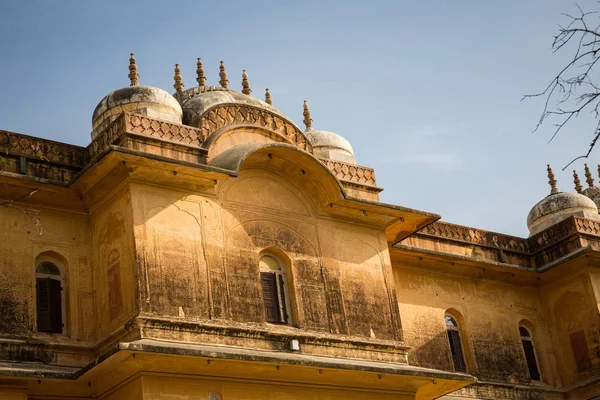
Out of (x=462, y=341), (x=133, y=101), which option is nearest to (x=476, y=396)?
(x=462, y=341)

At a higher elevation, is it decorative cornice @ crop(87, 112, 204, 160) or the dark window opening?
decorative cornice @ crop(87, 112, 204, 160)

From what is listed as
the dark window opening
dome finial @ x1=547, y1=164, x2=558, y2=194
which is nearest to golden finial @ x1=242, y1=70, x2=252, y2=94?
the dark window opening

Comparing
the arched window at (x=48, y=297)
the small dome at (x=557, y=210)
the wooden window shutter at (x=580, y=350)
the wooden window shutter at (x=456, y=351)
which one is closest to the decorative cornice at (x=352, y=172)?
the wooden window shutter at (x=456, y=351)

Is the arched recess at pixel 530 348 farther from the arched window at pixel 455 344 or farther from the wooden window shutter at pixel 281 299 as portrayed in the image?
the wooden window shutter at pixel 281 299

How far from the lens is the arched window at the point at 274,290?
45.4ft

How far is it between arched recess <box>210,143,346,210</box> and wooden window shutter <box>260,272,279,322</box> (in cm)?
156

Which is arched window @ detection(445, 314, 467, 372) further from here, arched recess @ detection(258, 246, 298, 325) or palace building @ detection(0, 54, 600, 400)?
arched recess @ detection(258, 246, 298, 325)

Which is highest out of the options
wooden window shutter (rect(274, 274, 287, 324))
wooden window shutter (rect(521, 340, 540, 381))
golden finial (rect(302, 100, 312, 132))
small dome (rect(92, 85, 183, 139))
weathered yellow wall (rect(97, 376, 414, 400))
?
golden finial (rect(302, 100, 312, 132))

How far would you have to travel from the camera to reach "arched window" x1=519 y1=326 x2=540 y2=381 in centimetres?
1795

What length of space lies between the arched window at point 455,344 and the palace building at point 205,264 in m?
0.24

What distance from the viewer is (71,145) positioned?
14.0 m

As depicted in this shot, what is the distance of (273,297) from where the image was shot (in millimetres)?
13953

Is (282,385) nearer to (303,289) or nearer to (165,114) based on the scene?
(303,289)

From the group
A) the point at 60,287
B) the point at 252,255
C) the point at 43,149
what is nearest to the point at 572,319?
the point at 252,255
